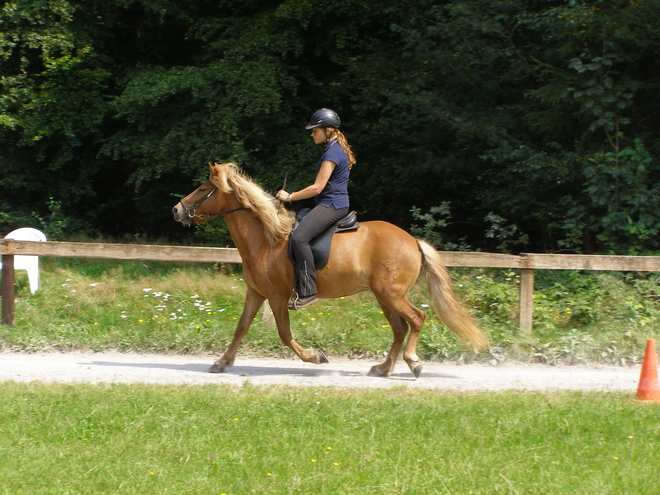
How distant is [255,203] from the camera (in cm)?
742

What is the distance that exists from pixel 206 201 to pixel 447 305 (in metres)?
2.80

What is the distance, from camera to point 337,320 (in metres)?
8.96

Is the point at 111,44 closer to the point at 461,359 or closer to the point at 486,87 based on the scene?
the point at 486,87

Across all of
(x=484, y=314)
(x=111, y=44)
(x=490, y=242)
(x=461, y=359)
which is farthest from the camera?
(x=111, y=44)

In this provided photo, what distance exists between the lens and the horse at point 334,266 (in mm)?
7262

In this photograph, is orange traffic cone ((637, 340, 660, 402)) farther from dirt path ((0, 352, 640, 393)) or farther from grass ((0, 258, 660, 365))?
grass ((0, 258, 660, 365))

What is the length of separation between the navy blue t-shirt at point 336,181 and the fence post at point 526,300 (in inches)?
108

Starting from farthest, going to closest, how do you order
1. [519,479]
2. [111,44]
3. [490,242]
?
[111,44] < [490,242] < [519,479]

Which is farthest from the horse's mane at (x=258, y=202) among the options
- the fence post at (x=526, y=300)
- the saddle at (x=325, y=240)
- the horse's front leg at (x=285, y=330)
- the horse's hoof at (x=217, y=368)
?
the fence post at (x=526, y=300)

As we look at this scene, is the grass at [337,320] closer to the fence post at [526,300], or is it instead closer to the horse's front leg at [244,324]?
the fence post at [526,300]

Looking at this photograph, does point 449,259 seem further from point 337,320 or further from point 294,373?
point 294,373

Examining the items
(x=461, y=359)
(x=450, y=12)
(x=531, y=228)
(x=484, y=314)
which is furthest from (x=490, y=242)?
(x=461, y=359)

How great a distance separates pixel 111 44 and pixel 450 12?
27.3 feet

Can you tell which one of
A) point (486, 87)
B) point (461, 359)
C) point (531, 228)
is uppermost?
point (486, 87)
